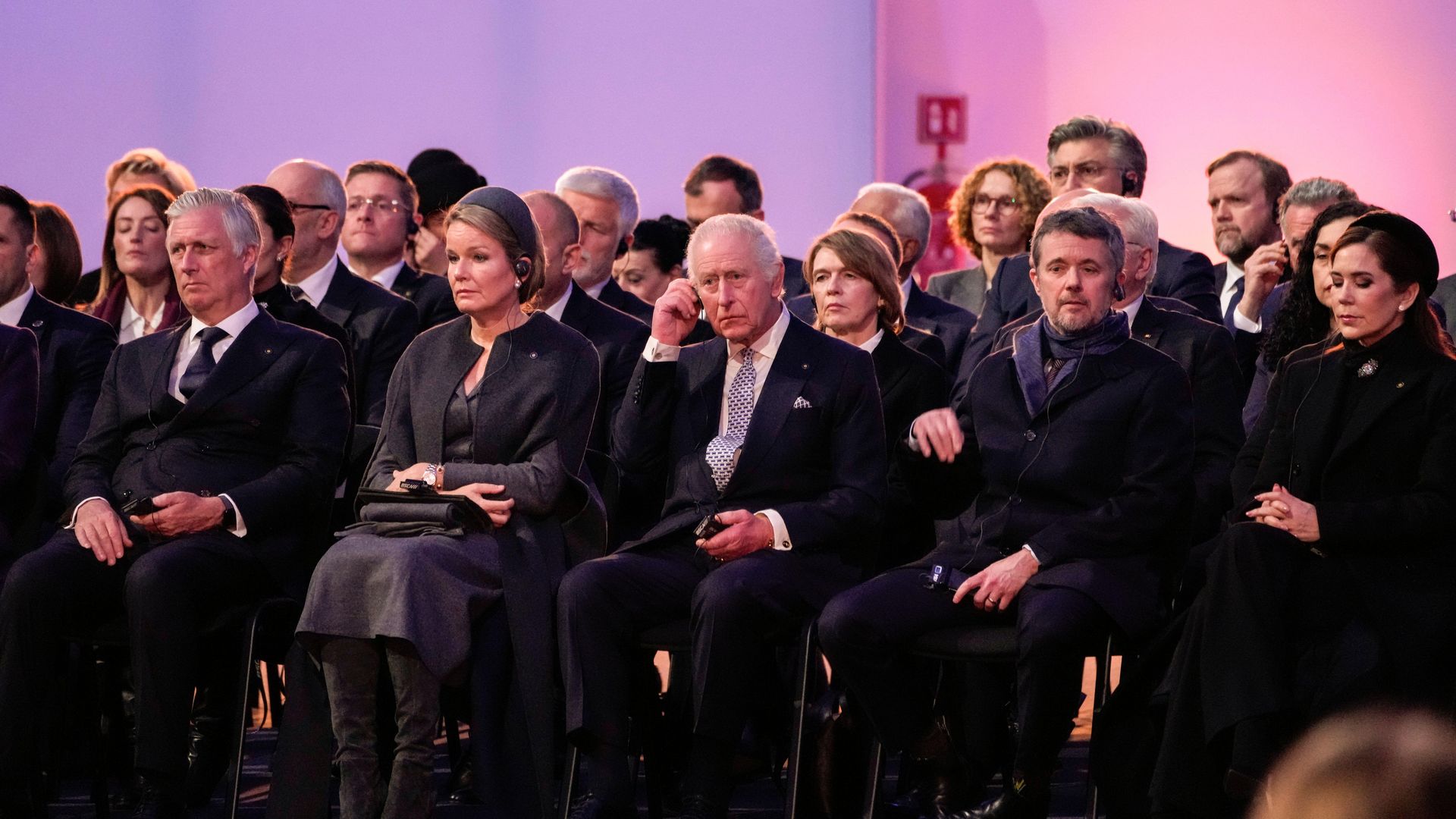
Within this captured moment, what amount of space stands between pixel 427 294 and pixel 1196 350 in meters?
2.36

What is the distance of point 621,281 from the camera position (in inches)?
238

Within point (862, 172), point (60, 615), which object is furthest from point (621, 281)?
point (60, 615)

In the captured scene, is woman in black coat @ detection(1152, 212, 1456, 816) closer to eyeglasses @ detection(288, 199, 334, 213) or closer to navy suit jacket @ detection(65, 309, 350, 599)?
navy suit jacket @ detection(65, 309, 350, 599)

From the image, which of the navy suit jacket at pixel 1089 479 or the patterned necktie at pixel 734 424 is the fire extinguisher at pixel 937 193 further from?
the navy suit jacket at pixel 1089 479

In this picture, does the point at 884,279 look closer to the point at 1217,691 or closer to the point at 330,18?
the point at 1217,691

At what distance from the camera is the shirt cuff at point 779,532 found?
12.4 feet

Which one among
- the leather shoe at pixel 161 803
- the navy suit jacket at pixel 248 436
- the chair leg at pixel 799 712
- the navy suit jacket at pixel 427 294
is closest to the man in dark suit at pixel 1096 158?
the navy suit jacket at pixel 427 294

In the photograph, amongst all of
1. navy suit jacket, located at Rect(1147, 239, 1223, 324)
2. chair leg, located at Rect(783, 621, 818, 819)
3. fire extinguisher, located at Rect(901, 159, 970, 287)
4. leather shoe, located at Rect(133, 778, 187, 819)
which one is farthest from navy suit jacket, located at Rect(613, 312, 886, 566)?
fire extinguisher, located at Rect(901, 159, 970, 287)

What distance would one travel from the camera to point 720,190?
19.7 feet

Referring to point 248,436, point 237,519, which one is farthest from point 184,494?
point 248,436

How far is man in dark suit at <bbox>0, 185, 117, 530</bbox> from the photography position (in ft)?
14.4

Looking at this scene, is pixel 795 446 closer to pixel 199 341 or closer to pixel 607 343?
pixel 607 343

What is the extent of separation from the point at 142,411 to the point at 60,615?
0.54 m

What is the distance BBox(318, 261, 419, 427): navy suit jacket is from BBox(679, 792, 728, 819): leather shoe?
166 cm
